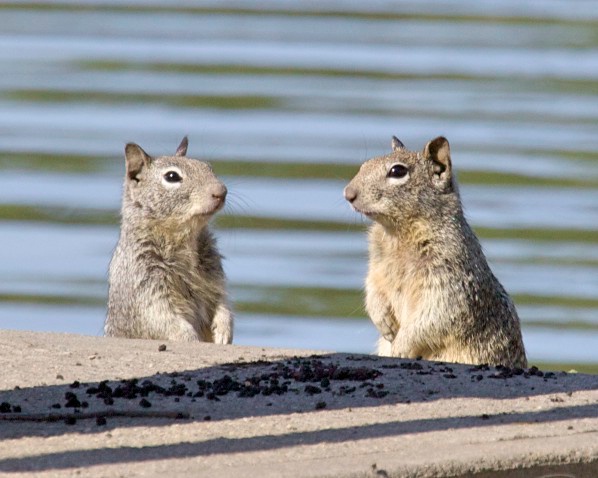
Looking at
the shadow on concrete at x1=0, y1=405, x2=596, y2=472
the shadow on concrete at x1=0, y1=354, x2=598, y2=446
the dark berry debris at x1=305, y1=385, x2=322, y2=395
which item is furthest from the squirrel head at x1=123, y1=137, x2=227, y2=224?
the shadow on concrete at x1=0, y1=405, x2=596, y2=472

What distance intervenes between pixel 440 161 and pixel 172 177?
163cm

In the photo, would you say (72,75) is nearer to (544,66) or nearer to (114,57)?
(114,57)

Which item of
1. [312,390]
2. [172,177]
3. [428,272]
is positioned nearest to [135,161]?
[172,177]

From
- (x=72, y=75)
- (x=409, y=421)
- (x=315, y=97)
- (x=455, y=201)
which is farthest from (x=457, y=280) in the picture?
(x=72, y=75)

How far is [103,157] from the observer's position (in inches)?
968

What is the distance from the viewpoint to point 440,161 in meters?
11.1

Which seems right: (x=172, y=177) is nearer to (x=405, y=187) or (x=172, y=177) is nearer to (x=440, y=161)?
(x=405, y=187)

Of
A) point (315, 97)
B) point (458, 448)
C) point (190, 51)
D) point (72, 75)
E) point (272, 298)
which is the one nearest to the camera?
point (458, 448)

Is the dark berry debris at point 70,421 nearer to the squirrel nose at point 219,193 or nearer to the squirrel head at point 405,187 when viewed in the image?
the squirrel head at point 405,187

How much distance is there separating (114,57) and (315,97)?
568 cm

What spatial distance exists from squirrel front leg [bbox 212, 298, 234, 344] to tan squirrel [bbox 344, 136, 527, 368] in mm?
826

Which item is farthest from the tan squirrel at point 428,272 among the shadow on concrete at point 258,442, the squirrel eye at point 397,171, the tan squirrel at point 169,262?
the shadow on concrete at point 258,442

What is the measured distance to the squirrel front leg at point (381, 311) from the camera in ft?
35.5

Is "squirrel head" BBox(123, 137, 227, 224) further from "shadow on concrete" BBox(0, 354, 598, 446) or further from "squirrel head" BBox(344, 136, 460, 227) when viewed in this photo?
"shadow on concrete" BBox(0, 354, 598, 446)
